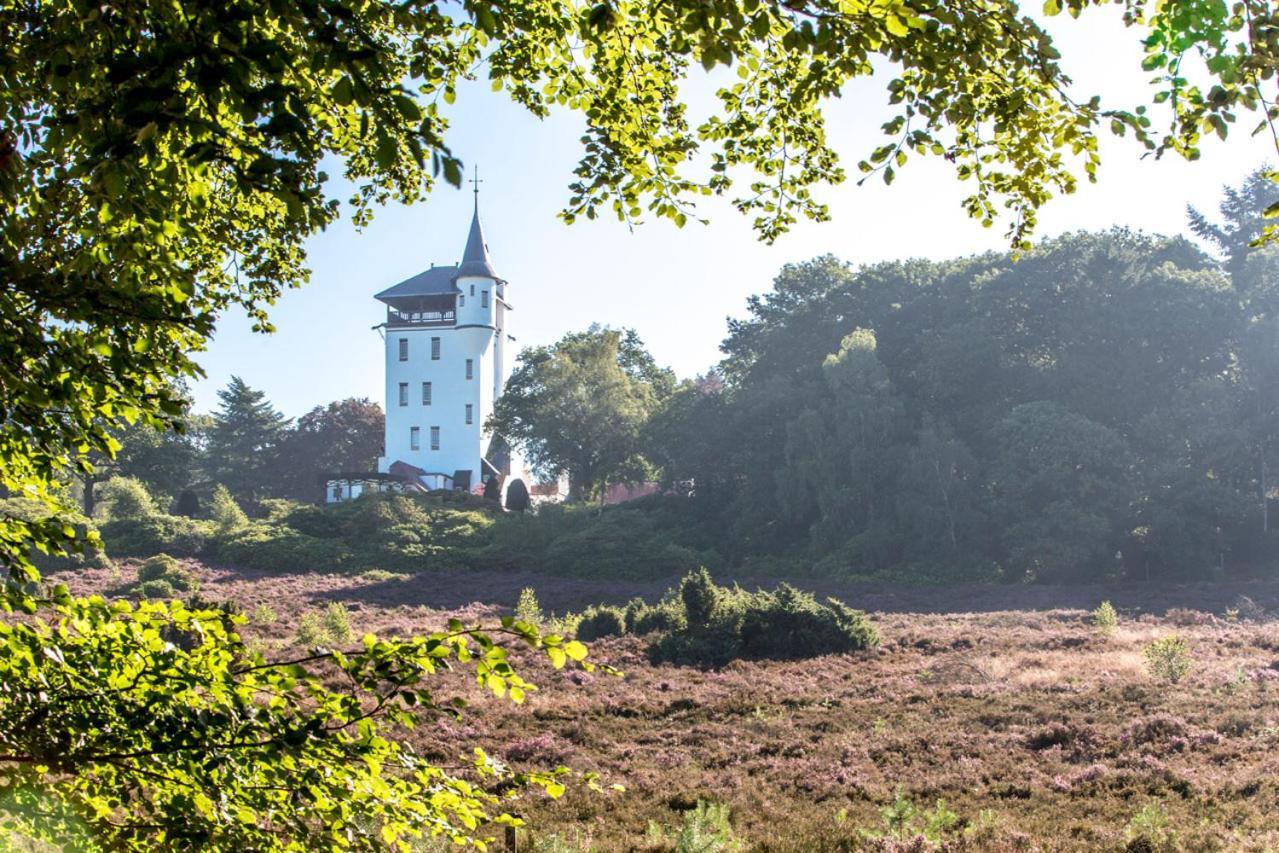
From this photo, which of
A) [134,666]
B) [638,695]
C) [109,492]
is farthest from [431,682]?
[109,492]

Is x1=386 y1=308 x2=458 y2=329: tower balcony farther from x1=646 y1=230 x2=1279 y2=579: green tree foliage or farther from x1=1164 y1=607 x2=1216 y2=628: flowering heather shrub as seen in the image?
Result: x1=1164 y1=607 x2=1216 y2=628: flowering heather shrub

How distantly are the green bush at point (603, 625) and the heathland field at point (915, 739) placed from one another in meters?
1.58

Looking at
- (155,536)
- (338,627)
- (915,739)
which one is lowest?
(915,739)

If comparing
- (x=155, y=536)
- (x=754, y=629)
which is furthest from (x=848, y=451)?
(x=155, y=536)

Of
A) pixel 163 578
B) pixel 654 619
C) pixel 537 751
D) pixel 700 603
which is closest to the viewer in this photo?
pixel 537 751

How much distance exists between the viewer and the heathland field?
9328 millimetres

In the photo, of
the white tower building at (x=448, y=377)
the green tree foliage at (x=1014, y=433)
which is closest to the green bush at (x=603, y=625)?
the green tree foliage at (x=1014, y=433)

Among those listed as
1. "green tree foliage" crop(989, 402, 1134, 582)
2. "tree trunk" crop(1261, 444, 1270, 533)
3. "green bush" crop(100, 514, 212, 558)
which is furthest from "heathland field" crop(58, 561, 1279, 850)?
"tree trunk" crop(1261, 444, 1270, 533)

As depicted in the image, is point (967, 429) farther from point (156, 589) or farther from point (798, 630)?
point (156, 589)

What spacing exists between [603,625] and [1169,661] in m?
10.9

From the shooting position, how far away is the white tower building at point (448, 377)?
64812mm

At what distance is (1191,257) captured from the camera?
44.6m

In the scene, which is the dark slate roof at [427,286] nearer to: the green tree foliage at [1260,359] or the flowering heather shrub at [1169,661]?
the green tree foliage at [1260,359]

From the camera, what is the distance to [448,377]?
65.4m
